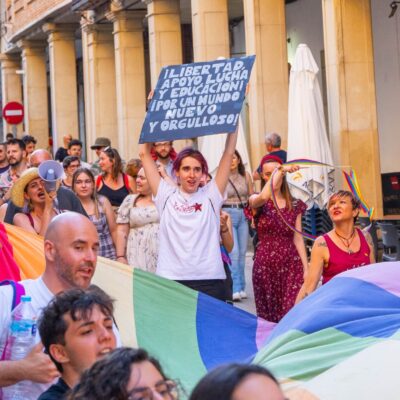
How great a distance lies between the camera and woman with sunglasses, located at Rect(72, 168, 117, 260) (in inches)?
451

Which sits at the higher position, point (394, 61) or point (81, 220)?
point (394, 61)

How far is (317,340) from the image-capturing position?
19.3 feet

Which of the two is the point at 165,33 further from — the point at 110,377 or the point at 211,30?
the point at 110,377

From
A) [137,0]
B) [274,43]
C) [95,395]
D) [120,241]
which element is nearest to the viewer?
[95,395]

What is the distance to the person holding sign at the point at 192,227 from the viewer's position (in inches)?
347

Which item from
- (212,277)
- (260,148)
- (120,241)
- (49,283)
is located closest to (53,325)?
(49,283)

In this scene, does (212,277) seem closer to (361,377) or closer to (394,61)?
(361,377)

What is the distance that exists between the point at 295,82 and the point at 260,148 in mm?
2995

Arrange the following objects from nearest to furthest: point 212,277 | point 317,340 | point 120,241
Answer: point 317,340
point 212,277
point 120,241

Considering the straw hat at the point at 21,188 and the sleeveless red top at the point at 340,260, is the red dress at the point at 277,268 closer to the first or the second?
the sleeveless red top at the point at 340,260

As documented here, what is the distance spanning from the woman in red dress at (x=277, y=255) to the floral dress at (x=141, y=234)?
35.1 inches

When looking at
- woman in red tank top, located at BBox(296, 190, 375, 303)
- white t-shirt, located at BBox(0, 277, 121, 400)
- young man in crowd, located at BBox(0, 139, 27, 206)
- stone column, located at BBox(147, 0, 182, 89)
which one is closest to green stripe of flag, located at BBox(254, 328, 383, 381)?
white t-shirt, located at BBox(0, 277, 121, 400)

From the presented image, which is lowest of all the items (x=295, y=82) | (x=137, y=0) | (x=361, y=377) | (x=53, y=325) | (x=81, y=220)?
(x=361, y=377)

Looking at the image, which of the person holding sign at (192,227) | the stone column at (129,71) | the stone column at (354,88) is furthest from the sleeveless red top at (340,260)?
the stone column at (129,71)
